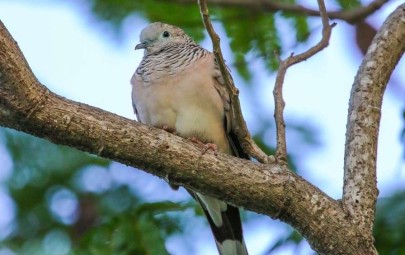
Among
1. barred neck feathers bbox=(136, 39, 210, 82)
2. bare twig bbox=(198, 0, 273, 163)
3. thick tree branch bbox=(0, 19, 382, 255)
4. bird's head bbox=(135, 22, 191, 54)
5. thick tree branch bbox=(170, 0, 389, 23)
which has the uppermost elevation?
thick tree branch bbox=(170, 0, 389, 23)

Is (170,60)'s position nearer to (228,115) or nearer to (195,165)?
(228,115)

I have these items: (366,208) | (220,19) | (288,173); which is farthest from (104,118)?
(220,19)

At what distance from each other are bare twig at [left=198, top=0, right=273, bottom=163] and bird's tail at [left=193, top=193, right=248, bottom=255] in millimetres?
742

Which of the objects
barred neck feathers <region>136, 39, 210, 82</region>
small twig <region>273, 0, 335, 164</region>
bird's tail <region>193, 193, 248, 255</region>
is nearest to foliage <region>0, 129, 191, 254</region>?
bird's tail <region>193, 193, 248, 255</region>

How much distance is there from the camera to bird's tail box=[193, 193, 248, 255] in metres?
4.13

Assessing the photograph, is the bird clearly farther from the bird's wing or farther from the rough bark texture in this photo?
the rough bark texture

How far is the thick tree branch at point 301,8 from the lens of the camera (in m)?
4.36

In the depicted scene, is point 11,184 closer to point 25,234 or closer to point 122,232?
point 25,234

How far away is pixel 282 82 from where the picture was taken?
139 inches

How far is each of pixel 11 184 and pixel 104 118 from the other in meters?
1.84

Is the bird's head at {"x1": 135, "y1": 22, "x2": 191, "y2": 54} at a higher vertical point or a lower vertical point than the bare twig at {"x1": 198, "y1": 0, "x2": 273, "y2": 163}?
higher

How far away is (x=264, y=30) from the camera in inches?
190

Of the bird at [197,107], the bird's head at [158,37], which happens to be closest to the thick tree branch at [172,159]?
the bird at [197,107]

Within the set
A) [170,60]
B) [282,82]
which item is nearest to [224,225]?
[170,60]
